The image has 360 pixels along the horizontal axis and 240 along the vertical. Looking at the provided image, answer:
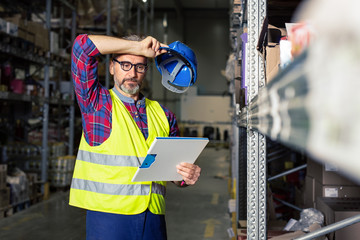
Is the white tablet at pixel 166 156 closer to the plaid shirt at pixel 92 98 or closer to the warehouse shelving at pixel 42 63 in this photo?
the plaid shirt at pixel 92 98

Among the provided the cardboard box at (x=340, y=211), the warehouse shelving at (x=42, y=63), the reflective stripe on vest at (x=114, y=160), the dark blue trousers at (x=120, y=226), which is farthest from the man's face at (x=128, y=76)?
the warehouse shelving at (x=42, y=63)

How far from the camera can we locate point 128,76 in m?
2.47

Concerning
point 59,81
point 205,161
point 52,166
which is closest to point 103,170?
point 52,166

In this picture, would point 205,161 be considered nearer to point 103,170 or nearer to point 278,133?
point 103,170

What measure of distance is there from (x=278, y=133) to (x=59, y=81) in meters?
8.77

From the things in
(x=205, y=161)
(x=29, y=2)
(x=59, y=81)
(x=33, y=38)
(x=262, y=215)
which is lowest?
(x=205, y=161)

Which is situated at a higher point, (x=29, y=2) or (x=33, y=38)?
(x=29, y=2)

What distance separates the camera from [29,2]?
337 inches

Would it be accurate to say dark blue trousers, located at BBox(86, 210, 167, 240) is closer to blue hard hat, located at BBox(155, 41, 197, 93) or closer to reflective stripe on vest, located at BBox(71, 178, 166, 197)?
reflective stripe on vest, located at BBox(71, 178, 166, 197)

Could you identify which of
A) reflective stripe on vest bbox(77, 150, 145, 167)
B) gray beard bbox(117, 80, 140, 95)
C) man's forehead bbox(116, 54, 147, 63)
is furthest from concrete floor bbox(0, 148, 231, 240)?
man's forehead bbox(116, 54, 147, 63)

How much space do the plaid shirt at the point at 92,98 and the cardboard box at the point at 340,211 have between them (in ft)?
4.75

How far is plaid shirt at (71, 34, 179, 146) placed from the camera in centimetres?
222

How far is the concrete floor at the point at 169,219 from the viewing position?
17.5 ft

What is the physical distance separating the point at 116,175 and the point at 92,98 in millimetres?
527
